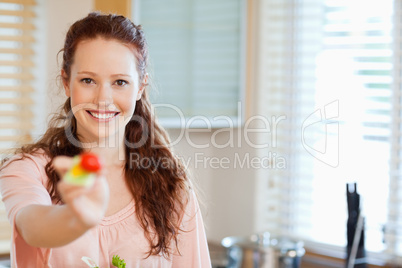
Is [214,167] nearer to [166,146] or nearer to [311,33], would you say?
[311,33]

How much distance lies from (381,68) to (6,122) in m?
1.42

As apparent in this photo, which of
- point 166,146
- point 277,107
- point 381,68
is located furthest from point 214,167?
point 166,146

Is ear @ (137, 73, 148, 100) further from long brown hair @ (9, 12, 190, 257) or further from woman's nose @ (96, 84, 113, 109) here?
woman's nose @ (96, 84, 113, 109)

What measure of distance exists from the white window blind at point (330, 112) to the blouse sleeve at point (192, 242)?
1.01m

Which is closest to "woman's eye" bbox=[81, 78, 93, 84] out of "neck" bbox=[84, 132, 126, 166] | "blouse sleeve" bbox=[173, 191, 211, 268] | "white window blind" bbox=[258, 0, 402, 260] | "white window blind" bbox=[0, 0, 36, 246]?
"neck" bbox=[84, 132, 126, 166]

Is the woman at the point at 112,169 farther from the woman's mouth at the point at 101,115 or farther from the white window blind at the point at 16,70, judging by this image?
the white window blind at the point at 16,70

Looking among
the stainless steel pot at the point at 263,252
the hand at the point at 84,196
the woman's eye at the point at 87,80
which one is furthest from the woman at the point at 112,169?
Result: the stainless steel pot at the point at 263,252

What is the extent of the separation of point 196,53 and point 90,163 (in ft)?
6.09

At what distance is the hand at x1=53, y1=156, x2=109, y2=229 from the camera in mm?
757

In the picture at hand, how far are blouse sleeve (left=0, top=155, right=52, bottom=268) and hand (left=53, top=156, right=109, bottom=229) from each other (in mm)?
284

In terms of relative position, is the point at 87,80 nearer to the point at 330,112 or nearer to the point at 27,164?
the point at 27,164

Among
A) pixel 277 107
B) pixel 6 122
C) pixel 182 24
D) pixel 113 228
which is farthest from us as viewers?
pixel 277 107

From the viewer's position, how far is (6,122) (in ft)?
7.32

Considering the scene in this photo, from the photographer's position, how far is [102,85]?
1170mm
